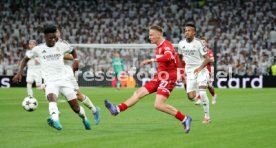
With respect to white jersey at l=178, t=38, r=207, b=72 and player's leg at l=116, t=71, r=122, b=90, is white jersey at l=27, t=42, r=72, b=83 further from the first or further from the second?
player's leg at l=116, t=71, r=122, b=90

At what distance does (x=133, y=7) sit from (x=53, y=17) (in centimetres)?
594

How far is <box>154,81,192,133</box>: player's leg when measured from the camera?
13.5m

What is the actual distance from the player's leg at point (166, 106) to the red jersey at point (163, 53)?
30 centimetres

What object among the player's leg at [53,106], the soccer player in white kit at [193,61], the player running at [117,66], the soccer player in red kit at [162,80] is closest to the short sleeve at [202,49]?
the soccer player in white kit at [193,61]

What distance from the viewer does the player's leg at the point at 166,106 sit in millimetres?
13502

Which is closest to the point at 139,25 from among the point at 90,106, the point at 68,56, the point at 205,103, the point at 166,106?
the point at 205,103

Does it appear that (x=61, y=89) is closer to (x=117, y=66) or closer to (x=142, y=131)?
(x=142, y=131)

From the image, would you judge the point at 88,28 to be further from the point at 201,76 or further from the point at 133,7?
the point at 201,76

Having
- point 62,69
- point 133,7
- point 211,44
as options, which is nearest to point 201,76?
point 62,69

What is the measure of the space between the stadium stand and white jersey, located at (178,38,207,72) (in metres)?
22.7

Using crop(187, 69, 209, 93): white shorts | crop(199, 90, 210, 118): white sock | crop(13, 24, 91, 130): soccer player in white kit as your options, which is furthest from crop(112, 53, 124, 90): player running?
crop(13, 24, 91, 130): soccer player in white kit

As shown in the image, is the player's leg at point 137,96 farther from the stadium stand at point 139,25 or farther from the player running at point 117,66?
Answer: the stadium stand at point 139,25

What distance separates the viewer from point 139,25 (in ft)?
164

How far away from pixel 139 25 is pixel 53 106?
37.0 m
